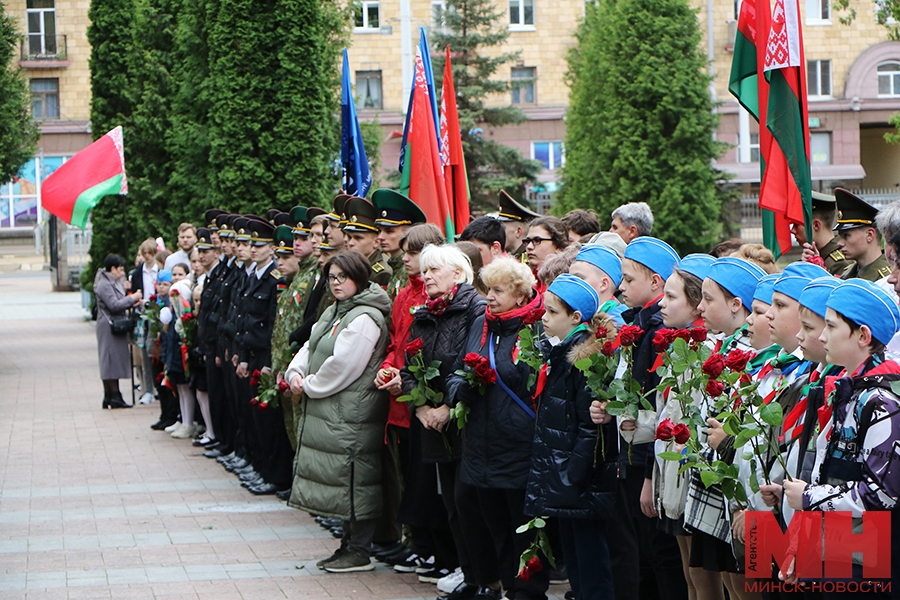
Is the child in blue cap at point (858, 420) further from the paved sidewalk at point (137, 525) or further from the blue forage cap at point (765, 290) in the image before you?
the paved sidewalk at point (137, 525)

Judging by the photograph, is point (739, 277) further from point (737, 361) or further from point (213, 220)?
point (213, 220)

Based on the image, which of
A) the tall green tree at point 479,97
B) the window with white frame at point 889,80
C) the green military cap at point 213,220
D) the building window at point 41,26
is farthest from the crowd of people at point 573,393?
the building window at point 41,26

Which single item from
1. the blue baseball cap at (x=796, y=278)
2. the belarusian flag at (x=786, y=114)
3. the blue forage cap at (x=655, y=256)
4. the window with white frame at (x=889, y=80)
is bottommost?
the blue baseball cap at (x=796, y=278)

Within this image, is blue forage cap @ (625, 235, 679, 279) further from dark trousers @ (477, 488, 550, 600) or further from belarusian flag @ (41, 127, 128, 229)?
belarusian flag @ (41, 127, 128, 229)

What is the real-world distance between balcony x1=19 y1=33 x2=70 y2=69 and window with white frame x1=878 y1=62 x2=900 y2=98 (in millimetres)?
33299

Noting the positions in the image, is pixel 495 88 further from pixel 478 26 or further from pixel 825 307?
pixel 825 307

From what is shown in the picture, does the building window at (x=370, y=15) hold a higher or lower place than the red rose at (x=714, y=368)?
higher

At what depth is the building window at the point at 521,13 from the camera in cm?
4334

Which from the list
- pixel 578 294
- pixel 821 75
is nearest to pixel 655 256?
pixel 578 294

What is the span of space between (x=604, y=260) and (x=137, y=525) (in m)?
4.82

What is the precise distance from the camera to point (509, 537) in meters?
5.82

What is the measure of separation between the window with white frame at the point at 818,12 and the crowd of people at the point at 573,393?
38.9 meters

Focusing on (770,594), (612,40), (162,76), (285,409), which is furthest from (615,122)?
(770,594)

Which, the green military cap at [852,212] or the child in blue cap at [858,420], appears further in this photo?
the green military cap at [852,212]
